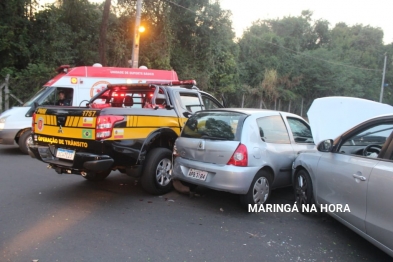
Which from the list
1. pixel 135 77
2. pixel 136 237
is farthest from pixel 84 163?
pixel 135 77

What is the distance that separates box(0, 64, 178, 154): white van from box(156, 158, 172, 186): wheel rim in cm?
494

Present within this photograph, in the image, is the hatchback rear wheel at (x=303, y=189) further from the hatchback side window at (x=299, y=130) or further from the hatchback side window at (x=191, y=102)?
the hatchback side window at (x=191, y=102)

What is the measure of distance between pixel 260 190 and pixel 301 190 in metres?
0.63

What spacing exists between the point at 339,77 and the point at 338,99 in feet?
92.4

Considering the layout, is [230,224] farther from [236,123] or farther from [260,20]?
[260,20]

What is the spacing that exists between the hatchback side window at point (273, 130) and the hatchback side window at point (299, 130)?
0.92ft

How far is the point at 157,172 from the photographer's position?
516cm

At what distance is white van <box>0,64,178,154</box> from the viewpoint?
812 centimetres

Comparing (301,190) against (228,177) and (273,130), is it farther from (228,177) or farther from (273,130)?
(228,177)

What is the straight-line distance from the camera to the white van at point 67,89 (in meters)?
8.12

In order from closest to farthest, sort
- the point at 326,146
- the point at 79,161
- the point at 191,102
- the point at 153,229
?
the point at 153,229 → the point at 326,146 → the point at 79,161 → the point at 191,102

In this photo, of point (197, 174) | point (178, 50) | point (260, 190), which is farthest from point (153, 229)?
point (178, 50)

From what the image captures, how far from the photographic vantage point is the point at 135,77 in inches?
404

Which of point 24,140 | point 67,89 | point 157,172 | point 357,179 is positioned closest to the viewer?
point 357,179
